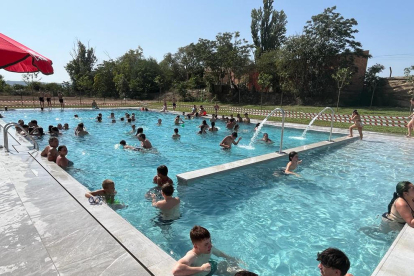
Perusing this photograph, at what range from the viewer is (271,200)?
634 centimetres

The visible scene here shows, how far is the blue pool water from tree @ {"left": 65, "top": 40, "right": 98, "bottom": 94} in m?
43.0

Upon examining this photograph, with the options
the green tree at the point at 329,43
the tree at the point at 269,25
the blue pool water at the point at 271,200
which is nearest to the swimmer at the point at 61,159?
the blue pool water at the point at 271,200

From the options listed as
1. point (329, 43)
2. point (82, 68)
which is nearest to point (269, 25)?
point (329, 43)

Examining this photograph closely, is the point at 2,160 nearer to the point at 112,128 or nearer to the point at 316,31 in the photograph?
the point at 112,128

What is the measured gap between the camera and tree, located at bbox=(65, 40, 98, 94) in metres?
50.0

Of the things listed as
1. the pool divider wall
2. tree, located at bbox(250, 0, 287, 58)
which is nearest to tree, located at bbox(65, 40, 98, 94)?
tree, located at bbox(250, 0, 287, 58)

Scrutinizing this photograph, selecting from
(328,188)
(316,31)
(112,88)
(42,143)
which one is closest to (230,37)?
(316,31)

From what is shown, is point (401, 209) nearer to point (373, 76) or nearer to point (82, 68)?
point (373, 76)

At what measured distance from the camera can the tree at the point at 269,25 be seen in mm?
44125

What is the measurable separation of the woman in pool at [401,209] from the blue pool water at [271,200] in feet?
0.96

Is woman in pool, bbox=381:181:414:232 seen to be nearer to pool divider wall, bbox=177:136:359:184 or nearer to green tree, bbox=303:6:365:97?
pool divider wall, bbox=177:136:359:184

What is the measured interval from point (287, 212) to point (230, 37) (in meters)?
36.4

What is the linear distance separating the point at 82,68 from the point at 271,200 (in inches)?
2309

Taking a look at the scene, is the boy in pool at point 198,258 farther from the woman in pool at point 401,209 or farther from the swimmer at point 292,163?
the swimmer at point 292,163
